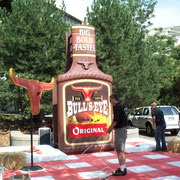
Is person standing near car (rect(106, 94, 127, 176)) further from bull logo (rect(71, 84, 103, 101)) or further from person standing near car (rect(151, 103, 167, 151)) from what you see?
person standing near car (rect(151, 103, 167, 151))

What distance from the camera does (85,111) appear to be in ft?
30.0

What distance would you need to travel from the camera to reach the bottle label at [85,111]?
29.3ft

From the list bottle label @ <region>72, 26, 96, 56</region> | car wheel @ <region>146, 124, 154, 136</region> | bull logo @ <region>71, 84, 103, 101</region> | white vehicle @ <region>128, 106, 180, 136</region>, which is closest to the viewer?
bull logo @ <region>71, 84, 103, 101</region>

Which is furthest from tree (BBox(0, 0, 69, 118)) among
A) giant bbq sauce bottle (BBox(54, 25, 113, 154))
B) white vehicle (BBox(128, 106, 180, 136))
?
white vehicle (BBox(128, 106, 180, 136))

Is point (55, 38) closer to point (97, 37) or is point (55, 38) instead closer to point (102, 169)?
point (97, 37)

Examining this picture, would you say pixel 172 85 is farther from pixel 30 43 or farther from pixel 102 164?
pixel 102 164

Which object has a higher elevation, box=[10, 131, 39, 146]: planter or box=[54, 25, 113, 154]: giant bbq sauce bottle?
box=[54, 25, 113, 154]: giant bbq sauce bottle

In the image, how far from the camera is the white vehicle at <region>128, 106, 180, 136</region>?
14.0 meters

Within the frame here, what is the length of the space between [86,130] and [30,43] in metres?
5.11

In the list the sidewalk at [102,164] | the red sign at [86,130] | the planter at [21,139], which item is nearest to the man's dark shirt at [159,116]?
the sidewalk at [102,164]

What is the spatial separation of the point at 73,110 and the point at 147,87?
6852 millimetres

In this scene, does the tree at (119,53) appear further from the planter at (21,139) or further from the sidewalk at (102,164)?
the planter at (21,139)

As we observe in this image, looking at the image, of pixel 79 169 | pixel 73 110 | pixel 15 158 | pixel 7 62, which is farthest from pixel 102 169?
pixel 7 62

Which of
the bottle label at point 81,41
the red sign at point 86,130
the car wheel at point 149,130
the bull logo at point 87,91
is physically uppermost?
the bottle label at point 81,41
